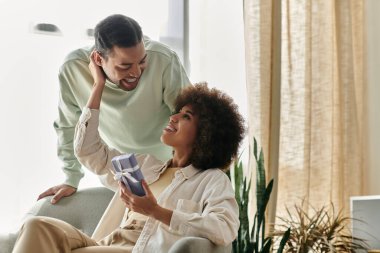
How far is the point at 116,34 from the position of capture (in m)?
2.80

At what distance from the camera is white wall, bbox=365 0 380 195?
4.42m

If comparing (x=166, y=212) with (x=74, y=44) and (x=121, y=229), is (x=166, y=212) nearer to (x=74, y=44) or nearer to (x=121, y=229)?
(x=121, y=229)

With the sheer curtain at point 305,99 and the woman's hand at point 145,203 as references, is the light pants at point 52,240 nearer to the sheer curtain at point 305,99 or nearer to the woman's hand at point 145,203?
the woman's hand at point 145,203

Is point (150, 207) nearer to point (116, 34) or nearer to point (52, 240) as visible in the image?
point (52, 240)

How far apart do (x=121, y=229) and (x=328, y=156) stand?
1875 millimetres

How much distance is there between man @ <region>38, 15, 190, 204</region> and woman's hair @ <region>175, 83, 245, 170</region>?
0.27 metres

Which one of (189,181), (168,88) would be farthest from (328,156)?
Answer: (189,181)

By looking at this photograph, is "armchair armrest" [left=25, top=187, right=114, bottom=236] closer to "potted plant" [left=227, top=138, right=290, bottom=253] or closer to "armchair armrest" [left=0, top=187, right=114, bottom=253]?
"armchair armrest" [left=0, top=187, right=114, bottom=253]

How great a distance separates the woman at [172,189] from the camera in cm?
242

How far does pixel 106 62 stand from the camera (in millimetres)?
2898

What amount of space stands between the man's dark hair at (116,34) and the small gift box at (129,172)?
0.56 meters

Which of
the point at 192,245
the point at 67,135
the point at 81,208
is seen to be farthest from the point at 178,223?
the point at 67,135

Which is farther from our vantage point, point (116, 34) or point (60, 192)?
point (60, 192)

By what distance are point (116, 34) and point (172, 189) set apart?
2.03 feet
